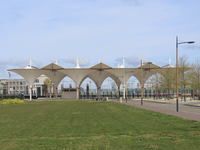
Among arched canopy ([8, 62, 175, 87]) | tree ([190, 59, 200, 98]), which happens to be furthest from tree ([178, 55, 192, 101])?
arched canopy ([8, 62, 175, 87])

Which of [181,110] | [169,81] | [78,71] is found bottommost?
[181,110]

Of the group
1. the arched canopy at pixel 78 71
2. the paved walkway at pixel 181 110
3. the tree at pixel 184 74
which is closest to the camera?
the paved walkway at pixel 181 110

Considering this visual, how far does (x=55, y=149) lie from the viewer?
8.80 metres

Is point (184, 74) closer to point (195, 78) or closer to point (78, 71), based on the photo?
point (195, 78)

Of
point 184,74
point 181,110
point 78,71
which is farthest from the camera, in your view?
point 78,71

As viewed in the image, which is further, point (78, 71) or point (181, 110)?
point (78, 71)

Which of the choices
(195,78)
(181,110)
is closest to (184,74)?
(195,78)

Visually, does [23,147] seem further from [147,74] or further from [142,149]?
[147,74]

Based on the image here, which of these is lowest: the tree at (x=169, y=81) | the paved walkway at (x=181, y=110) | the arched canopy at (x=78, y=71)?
the paved walkway at (x=181, y=110)

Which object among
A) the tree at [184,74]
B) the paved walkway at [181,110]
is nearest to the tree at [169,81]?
the tree at [184,74]

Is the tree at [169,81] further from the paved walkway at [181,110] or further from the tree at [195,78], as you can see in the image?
the paved walkway at [181,110]

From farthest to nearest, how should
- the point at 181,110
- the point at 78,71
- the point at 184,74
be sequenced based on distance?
the point at 78,71 < the point at 184,74 < the point at 181,110

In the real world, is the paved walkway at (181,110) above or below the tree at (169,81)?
below

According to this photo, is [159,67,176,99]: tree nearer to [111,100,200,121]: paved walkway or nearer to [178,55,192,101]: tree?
[178,55,192,101]: tree
